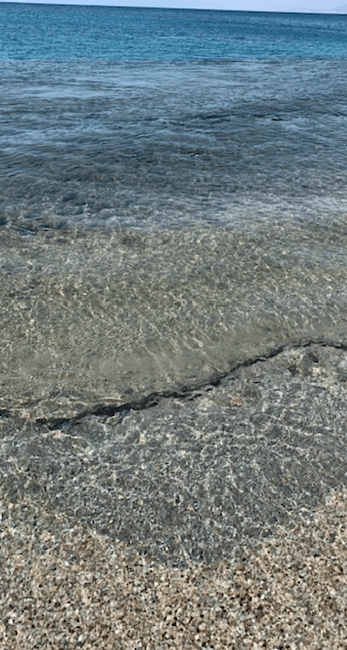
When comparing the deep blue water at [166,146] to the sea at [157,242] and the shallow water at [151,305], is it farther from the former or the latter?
the shallow water at [151,305]

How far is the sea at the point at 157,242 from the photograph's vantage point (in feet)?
19.7

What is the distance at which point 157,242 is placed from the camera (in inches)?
339

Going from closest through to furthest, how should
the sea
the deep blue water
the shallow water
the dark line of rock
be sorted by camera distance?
the dark line of rock, the shallow water, the sea, the deep blue water

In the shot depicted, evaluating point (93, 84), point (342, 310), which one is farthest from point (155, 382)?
point (93, 84)

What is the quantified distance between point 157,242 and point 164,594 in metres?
6.11

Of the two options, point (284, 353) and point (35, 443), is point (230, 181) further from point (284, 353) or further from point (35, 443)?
point (35, 443)

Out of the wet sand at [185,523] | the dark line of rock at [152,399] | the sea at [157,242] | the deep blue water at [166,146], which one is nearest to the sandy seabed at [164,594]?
the wet sand at [185,523]

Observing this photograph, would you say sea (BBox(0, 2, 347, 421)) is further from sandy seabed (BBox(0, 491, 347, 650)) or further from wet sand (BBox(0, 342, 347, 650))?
sandy seabed (BBox(0, 491, 347, 650))

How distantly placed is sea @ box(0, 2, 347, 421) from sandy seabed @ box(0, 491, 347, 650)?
5.60ft

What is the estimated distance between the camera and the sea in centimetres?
602

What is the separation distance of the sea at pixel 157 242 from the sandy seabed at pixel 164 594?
171 centimetres

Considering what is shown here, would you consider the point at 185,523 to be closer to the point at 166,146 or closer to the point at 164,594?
the point at 164,594

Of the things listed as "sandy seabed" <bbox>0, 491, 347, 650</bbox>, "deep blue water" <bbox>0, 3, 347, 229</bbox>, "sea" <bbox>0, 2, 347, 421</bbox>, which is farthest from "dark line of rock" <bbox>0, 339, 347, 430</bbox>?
"deep blue water" <bbox>0, 3, 347, 229</bbox>

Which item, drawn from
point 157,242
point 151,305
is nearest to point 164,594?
point 151,305
